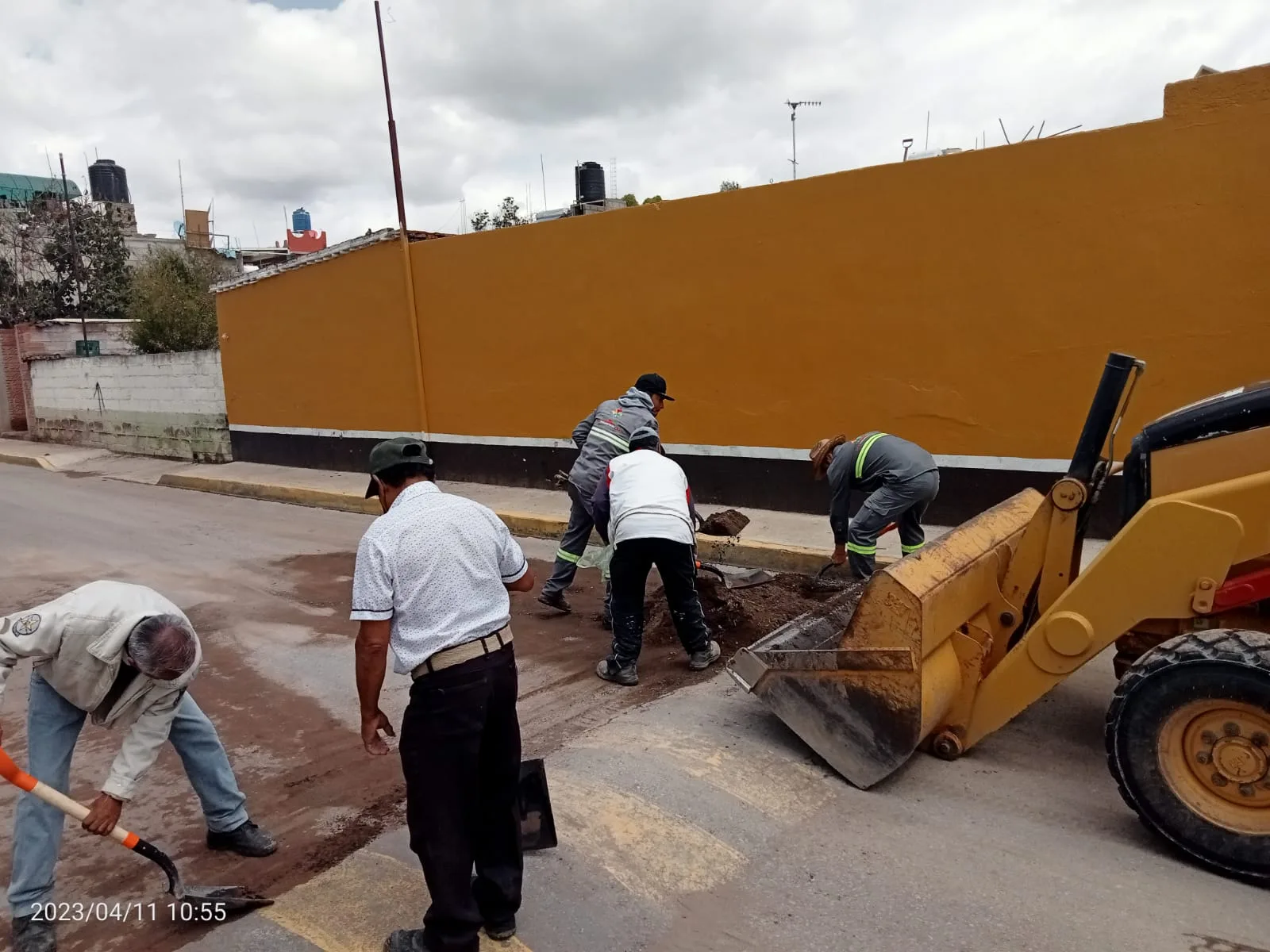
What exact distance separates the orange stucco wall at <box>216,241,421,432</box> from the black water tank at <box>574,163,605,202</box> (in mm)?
6204

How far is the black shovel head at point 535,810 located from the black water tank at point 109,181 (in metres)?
53.4

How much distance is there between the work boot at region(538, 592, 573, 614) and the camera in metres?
6.70

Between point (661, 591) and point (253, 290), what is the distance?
1125 centimetres

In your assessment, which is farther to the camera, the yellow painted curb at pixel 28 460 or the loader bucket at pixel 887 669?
the yellow painted curb at pixel 28 460

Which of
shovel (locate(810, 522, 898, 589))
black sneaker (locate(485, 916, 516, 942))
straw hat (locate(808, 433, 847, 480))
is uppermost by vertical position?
straw hat (locate(808, 433, 847, 480))

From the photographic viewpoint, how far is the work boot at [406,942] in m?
2.71

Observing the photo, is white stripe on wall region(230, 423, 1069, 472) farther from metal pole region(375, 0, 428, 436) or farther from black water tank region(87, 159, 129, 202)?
black water tank region(87, 159, 129, 202)

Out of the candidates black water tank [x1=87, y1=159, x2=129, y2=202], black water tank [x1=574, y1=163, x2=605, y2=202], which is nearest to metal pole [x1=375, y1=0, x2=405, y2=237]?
black water tank [x1=574, y1=163, x2=605, y2=202]

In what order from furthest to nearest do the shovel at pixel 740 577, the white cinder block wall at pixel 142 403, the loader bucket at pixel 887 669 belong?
the white cinder block wall at pixel 142 403
the shovel at pixel 740 577
the loader bucket at pixel 887 669

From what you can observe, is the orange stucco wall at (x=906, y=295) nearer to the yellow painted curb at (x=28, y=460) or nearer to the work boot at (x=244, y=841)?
the work boot at (x=244, y=841)

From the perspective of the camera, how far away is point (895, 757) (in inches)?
147

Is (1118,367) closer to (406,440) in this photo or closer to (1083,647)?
(1083,647)

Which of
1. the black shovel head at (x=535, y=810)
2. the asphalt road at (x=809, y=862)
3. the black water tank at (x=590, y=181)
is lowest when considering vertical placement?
the asphalt road at (x=809, y=862)

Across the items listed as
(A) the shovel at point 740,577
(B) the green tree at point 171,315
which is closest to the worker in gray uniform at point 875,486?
(A) the shovel at point 740,577
